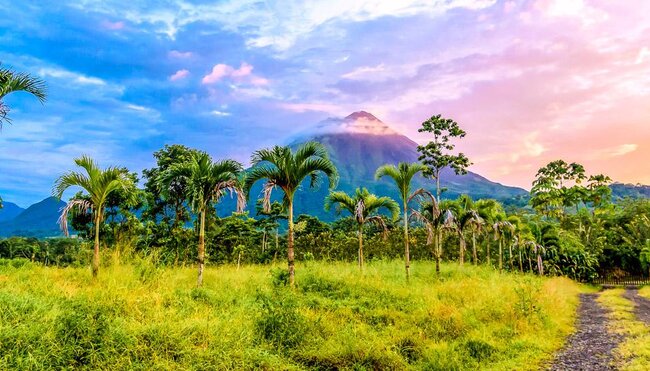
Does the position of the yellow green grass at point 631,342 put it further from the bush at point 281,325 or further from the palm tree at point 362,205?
the palm tree at point 362,205

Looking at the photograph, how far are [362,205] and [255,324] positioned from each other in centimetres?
1147

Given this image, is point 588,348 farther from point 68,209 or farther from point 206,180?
point 68,209

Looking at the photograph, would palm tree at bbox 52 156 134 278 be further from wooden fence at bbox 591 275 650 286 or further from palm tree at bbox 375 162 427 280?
wooden fence at bbox 591 275 650 286

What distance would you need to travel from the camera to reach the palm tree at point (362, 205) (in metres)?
19.8

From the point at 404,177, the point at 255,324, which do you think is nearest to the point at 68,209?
the point at 255,324

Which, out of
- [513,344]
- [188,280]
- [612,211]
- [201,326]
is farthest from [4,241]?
[612,211]

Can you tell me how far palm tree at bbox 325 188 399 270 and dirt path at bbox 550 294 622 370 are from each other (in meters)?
8.66

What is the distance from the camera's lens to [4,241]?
43750 mm

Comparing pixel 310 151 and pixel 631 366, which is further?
pixel 310 151

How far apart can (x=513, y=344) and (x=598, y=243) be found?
3990 cm

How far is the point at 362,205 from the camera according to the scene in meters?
19.8

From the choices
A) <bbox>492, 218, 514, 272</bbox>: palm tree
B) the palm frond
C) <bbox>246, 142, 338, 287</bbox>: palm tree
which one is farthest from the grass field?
<bbox>492, 218, 514, 272</bbox>: palm tree

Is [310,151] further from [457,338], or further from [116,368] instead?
[116,368]

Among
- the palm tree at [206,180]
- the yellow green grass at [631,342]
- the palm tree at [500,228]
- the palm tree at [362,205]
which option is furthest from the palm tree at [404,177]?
the palm tree at [500,228]
